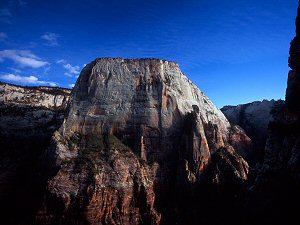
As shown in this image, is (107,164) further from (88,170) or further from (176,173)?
(176,173)

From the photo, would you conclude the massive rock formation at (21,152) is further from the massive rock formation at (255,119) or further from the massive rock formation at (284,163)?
the massive rock formation at (255,119)

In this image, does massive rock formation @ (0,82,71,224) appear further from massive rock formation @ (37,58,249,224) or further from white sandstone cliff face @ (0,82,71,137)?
massive rock formation @ (37,58,249,224)

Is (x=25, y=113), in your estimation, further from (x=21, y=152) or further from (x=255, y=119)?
(x=255, y=119)

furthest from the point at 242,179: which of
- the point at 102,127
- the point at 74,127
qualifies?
the point at 74,127

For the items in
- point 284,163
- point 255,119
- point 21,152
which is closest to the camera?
point 284,163

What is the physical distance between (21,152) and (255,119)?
48.5m

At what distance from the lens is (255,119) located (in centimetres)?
7550

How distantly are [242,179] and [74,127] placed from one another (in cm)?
2892

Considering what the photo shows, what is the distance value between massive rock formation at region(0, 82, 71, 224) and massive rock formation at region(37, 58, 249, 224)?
4673 millimetres

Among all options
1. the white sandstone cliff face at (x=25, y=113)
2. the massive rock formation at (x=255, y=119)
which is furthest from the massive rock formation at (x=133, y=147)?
the white sandstone cliff face at (x=25, y=113)

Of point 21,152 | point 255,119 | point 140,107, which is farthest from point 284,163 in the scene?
point 21,152

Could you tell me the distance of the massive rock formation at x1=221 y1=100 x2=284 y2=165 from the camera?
66.2 metres

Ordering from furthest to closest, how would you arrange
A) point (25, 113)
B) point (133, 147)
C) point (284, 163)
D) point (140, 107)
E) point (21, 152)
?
point (25, 113) → point (140, 107) → point (21, 152) → point (133, 147) → point (284, 163)

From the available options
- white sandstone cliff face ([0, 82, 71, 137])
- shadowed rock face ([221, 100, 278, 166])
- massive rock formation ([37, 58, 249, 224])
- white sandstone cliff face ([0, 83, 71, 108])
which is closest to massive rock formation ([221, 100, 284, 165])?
shadowed rock face ([221, 100, 278, 166])
